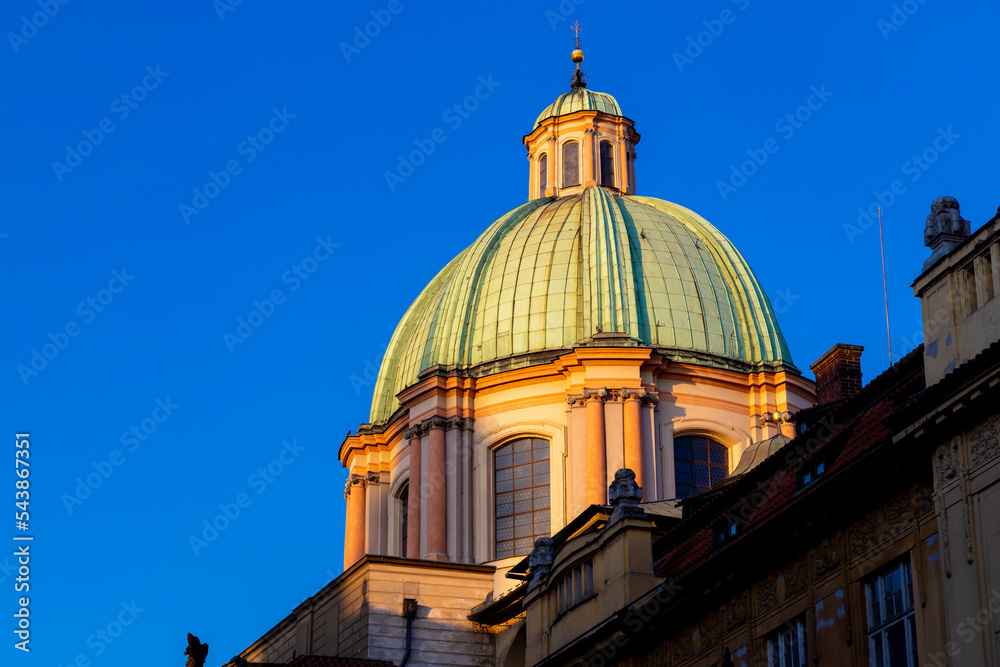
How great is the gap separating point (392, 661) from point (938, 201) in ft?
72.2

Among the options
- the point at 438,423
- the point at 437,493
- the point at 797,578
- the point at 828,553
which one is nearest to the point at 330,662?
the point at 437,493

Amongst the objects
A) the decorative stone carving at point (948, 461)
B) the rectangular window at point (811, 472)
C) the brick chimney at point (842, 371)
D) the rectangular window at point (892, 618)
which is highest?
the brick chimney at point (842, 371)

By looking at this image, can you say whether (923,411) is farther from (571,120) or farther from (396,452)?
(571,120)

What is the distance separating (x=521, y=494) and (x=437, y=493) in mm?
2344

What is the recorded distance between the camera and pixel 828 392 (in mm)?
37250

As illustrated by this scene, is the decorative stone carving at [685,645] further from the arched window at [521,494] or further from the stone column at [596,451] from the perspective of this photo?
the arched window at [521,494]

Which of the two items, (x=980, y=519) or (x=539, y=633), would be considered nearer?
(x=980, y=519)

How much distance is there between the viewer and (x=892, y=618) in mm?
21547

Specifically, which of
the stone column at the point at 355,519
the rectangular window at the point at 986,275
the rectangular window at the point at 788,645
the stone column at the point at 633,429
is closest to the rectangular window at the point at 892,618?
the rectangular window at the point at 788,645

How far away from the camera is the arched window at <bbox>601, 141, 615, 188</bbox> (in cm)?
5569

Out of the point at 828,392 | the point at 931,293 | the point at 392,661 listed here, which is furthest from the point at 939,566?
the point at 392,661

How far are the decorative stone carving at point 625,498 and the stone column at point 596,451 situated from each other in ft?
40.6

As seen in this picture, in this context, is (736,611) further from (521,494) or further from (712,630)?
(521,494)

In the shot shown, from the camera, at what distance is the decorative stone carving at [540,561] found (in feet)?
111
